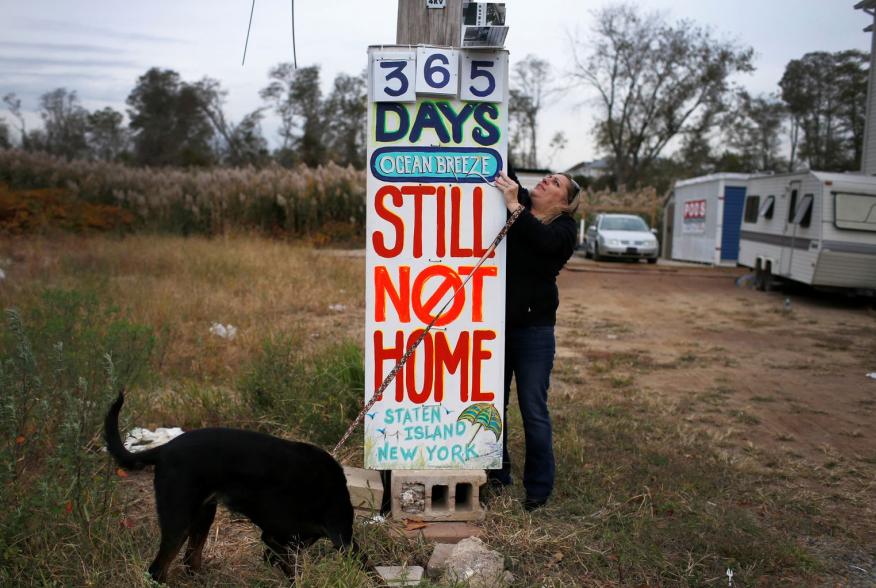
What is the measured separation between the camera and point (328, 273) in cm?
1288

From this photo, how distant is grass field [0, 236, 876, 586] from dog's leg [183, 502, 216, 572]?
65mm

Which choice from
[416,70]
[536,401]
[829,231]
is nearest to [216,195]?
[829,231]

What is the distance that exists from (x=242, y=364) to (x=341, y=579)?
4.23 metres

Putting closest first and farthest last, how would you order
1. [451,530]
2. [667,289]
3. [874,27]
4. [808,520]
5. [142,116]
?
1. [451,530]
2. [808,520]
3. [667,289]
4. [874,27]
5. [142,116]

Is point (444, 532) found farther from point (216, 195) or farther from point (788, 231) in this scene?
point (216, 195)

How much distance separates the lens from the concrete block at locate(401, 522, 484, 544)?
3.76 m

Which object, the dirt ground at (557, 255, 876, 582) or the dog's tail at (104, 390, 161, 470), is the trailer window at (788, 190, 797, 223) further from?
the dog's tail at (104, 390, 161, 470)

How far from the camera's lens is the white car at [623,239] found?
875 inches

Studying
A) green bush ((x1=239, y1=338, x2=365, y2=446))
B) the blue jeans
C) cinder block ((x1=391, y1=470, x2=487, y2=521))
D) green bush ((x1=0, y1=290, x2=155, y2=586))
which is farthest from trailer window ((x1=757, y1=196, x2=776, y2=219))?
green bush ((x1=0, y1=290, x2=155, y2=586))

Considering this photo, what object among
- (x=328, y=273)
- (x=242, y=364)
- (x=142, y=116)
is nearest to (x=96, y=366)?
(x=242, y=364)

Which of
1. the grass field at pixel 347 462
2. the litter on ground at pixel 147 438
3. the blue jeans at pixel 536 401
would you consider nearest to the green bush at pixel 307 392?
the grass field at pixel 347 462

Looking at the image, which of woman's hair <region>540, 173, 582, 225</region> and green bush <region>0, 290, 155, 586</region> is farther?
woman's hair <region>540, 173, 582, 225</region>

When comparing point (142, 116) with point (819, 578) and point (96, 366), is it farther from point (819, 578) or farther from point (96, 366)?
point (819, 578)

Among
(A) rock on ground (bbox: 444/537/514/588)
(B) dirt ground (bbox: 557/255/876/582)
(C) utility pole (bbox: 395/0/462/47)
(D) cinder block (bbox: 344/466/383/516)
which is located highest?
(C) utility pole (bbox: 395/0/462/47)
